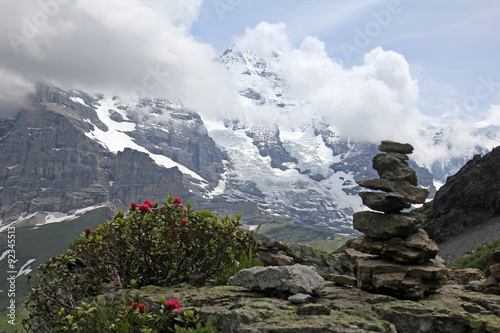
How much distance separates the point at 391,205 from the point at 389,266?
2.56 metres

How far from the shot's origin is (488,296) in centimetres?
1154

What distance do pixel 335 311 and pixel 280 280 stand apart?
205cm

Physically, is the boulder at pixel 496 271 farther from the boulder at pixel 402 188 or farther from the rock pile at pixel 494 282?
the boulder at pixel 402 188

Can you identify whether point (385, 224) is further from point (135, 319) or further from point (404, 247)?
point (135, 319)

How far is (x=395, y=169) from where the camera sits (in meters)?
15.0

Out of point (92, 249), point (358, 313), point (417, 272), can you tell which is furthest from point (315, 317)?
point (92, 249)

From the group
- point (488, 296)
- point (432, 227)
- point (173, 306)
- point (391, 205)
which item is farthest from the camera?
point (432, 227)

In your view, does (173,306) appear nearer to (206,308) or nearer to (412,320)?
(206,308)

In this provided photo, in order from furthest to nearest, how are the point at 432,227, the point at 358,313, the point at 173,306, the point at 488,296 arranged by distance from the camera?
the point at 432,227
the point at 488,296
the point at 358,313
the point at 173,306

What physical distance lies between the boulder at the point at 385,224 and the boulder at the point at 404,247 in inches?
9.1

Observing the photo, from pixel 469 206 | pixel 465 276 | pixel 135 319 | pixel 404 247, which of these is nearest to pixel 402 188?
pixel 404 247

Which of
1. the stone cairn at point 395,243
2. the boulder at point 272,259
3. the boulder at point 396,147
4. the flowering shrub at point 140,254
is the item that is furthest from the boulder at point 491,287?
Result: the flowering shrub at point 140,254

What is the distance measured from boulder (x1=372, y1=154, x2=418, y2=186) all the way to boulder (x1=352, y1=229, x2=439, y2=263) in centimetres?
227

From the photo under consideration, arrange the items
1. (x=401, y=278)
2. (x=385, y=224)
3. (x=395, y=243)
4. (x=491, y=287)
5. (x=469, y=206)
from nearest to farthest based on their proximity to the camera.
A: (x=401, y=278), (x=491, y=287), (x=395, y=243), (x=385, y=224), (x=469, y=206)
